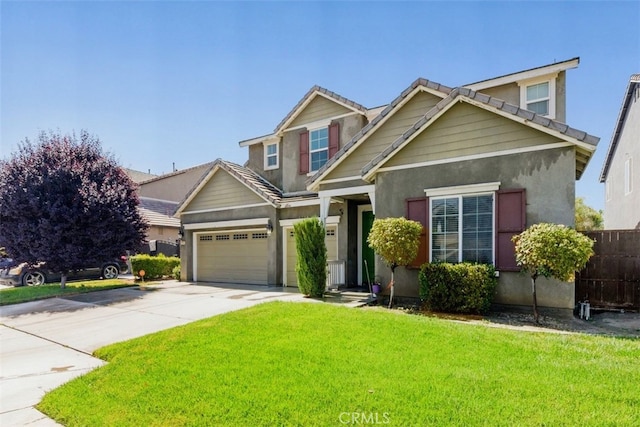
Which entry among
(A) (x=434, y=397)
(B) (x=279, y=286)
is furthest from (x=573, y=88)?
(B) (x=279, y=286)

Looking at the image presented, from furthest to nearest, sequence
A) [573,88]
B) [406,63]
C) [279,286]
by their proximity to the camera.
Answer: [279,286] < [406,63] < [573,88]

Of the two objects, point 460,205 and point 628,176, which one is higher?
point 628,176

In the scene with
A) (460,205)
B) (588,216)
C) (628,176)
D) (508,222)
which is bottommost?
(508,222)

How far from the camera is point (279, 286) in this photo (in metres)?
14.3

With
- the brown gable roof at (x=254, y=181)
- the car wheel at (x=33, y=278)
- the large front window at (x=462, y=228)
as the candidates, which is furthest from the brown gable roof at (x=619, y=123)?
the car wheel at (x=33, y=278)

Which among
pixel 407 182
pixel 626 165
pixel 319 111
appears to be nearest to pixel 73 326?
pixel 407 182

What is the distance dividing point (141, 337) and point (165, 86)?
365 inches

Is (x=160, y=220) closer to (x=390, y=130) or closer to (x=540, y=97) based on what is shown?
(x=390, y=130)

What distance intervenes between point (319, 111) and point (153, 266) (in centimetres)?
1147

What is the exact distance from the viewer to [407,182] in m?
9.80

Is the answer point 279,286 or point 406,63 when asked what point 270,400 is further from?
point 406,63

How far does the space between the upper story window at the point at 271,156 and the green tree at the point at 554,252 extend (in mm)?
11583

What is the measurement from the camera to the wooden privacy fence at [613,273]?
28.8 ft

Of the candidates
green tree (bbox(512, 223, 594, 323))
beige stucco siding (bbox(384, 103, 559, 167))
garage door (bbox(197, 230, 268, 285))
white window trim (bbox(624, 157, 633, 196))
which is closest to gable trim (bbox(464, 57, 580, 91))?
beige stucco siding (bbox(384, 103, 559, 167))
